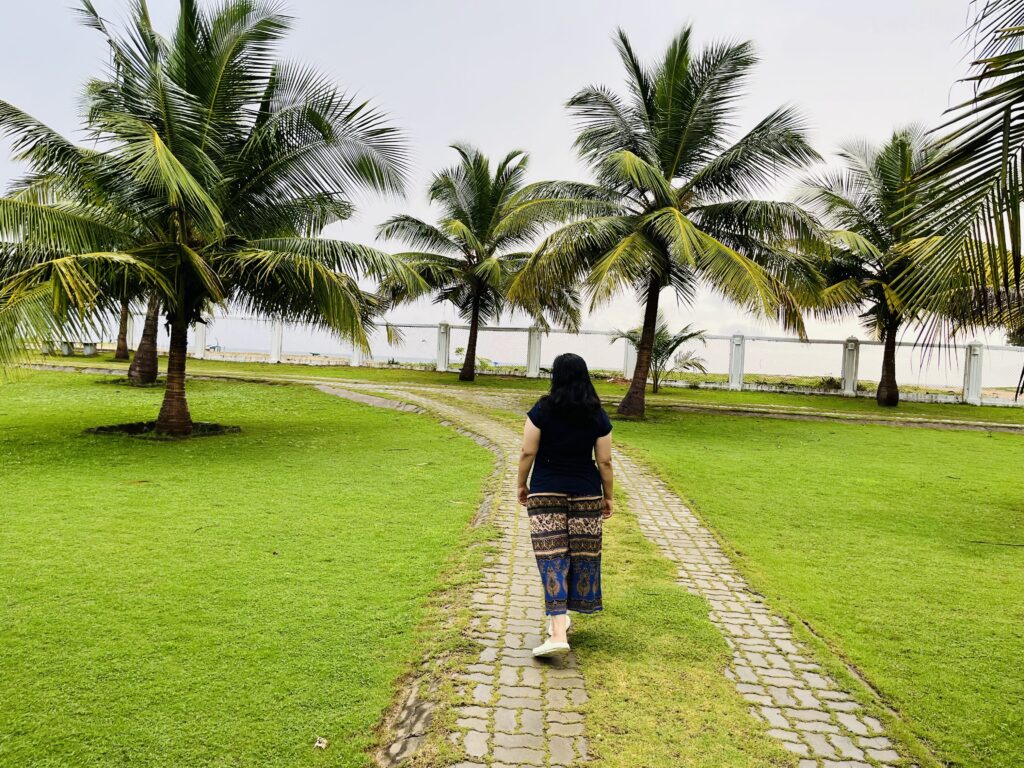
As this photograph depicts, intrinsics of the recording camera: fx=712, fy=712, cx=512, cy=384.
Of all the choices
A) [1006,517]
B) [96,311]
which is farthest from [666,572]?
[96,311]

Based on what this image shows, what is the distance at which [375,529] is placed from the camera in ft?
20.0

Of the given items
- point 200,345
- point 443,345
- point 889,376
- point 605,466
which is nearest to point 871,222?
point 889,376

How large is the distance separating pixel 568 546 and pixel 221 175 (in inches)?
334

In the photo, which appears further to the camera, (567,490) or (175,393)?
(175,393)

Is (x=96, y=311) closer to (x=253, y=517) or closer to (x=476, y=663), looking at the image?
(x=253, y=517)

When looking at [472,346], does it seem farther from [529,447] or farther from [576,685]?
[576,685]

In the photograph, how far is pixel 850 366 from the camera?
23594mm

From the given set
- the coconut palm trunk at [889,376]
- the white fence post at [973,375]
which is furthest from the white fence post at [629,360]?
the white fence post at [973,375]

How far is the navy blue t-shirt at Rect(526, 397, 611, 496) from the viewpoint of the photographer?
379 centimetres

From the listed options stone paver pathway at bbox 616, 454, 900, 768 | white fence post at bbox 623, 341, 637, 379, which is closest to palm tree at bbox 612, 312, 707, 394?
white fence post at bbox 623, 341, 637, 379

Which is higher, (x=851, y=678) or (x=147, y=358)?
(x=147, y=358)

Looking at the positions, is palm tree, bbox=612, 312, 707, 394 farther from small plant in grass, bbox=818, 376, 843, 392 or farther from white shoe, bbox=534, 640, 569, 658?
white shoe, bbox=534, 640, 569, 658

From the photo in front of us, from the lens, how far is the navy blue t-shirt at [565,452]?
379cm

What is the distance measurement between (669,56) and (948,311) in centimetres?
1205
